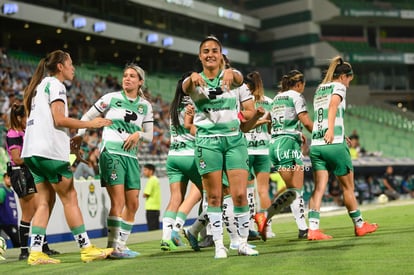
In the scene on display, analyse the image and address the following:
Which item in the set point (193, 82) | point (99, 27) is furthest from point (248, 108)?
point (99, 27)

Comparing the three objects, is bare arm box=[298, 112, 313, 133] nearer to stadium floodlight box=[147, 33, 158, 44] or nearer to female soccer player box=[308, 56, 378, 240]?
female soccer player box=[308, 56, 378, 240]

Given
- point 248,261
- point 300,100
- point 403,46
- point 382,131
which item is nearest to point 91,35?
point 382,131

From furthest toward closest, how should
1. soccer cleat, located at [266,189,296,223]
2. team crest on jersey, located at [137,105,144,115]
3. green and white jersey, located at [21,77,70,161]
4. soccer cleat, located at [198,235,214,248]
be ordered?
soccer cleat, located at [198,235,214,248], soccer cleat, located at [266,189,296,223], team crest on jersey, located at [137,105,144,115], green and white jersey, located at [21,77,70,161]

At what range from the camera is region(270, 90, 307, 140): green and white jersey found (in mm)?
10828

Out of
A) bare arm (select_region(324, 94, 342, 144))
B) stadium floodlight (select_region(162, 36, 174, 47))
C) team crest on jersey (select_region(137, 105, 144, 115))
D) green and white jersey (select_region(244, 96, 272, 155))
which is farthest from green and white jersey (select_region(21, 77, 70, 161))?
stadium floodlight (select_region(162, 36, 174, 47))

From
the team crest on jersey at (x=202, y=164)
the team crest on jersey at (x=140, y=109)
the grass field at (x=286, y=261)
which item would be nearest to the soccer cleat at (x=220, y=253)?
the grass field at (x=286, y=261)

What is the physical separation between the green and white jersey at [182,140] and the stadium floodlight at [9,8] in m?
29.3

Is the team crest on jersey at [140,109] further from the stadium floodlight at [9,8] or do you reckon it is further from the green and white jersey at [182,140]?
the stadium floodlight at [9,8]

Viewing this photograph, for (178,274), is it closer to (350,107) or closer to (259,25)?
(350,107)

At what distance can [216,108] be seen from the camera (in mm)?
7957

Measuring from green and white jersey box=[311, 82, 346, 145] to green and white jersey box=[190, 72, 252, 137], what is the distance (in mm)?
2553

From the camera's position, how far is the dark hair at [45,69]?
8.79m

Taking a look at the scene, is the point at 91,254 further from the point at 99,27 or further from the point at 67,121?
the point at 99,27

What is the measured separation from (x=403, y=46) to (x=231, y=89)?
2414 inches
